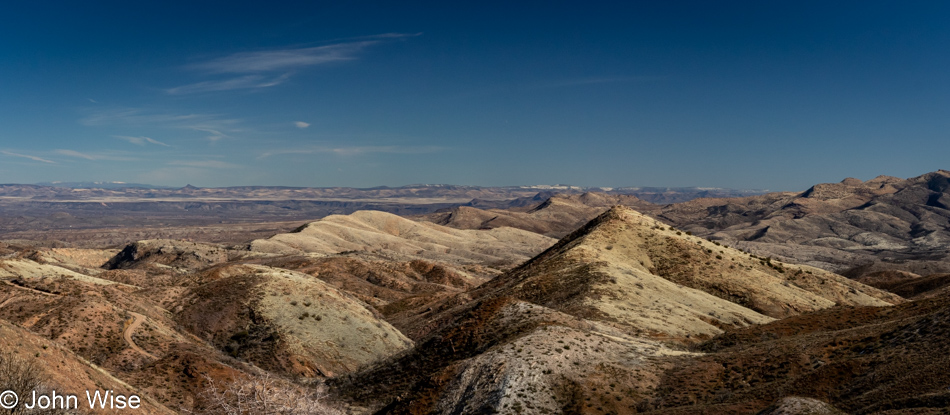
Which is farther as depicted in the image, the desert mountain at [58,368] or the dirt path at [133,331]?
the dirt path at [133,331]

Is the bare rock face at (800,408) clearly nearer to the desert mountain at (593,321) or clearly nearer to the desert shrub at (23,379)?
the desert mountain at (593,321)

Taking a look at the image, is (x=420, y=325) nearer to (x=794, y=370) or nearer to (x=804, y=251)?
(x=794, y=370)

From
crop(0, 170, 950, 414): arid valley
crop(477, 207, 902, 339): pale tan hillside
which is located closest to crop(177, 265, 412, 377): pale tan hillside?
crop(0, 170, 950, 414): arid valley

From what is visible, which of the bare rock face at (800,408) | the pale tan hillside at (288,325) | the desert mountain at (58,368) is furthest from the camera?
the pale tan hillside at (288,325)

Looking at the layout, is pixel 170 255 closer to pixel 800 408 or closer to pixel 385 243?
pixel 385 243

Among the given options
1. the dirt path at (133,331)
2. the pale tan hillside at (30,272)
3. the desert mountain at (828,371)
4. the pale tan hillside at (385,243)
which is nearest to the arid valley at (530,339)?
the desert mountain at (828,371)

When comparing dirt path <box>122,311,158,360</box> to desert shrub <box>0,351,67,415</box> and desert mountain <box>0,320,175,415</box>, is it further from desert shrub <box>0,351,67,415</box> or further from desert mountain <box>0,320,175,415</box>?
desert shrub <box>0,351,67,415</box>
